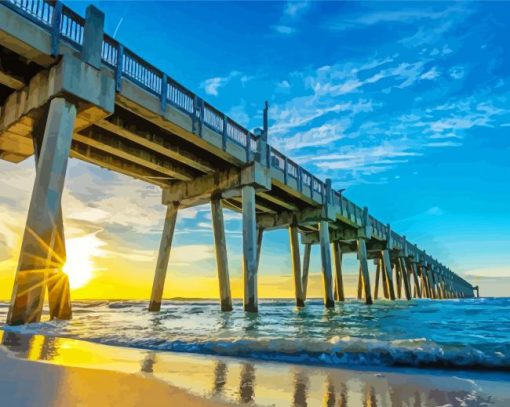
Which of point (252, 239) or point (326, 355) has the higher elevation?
point (252, 239)

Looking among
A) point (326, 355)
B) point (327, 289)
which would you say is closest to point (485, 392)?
point (326, 355)

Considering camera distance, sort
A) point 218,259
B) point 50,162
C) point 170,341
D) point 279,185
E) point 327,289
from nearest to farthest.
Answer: point 170,341 < point 50,162 < point 218,259 < point 279,185 < point 327,289

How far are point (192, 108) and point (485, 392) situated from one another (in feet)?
41.0

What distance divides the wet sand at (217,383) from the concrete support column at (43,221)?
13.0ft

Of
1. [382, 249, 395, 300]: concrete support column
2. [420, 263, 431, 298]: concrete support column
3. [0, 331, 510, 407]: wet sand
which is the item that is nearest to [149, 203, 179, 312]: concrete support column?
[0, 331, 510, 407]: wet sand

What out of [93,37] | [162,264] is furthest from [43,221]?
[162,264]

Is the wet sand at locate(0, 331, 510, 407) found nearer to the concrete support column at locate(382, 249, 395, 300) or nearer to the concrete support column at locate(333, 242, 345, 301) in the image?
the concrete support column at locate(333, 242, 345, 301)

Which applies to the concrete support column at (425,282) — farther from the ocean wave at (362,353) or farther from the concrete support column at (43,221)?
the ocean wave at (362,353)

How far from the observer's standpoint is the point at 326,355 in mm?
4234

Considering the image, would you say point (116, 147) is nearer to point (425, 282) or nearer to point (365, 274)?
point (365, 274)

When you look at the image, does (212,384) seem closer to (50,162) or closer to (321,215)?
(50,162)

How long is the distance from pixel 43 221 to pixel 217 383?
270 inches

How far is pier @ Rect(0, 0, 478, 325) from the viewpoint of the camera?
825 centimetres

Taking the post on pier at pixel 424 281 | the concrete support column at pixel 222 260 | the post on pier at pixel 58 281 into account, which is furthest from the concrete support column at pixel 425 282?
the post on pier at pixel 58 281
